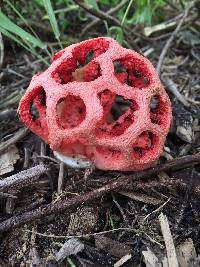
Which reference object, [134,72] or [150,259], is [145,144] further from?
[150,259]

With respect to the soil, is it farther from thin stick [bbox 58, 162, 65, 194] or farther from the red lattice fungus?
the red lattice fungus

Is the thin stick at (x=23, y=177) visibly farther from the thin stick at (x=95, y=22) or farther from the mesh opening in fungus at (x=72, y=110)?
the thin stick at (x=95, y=22)

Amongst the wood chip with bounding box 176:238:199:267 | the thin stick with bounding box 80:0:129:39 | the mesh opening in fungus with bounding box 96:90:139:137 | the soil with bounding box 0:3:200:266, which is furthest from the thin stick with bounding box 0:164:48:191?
the thin stick with bounding box 80:0:129:39

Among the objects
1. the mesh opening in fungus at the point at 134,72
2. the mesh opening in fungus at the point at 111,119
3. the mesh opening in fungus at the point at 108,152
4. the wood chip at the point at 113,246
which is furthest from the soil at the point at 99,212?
the mesh opening in fungus at the point at 134,72

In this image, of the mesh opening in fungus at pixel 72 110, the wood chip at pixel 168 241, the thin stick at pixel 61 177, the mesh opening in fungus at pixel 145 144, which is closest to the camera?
the wood chip at pixel 168 241

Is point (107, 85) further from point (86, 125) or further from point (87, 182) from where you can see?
point (87, 182)

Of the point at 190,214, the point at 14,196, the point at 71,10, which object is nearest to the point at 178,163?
the point at 190,214
